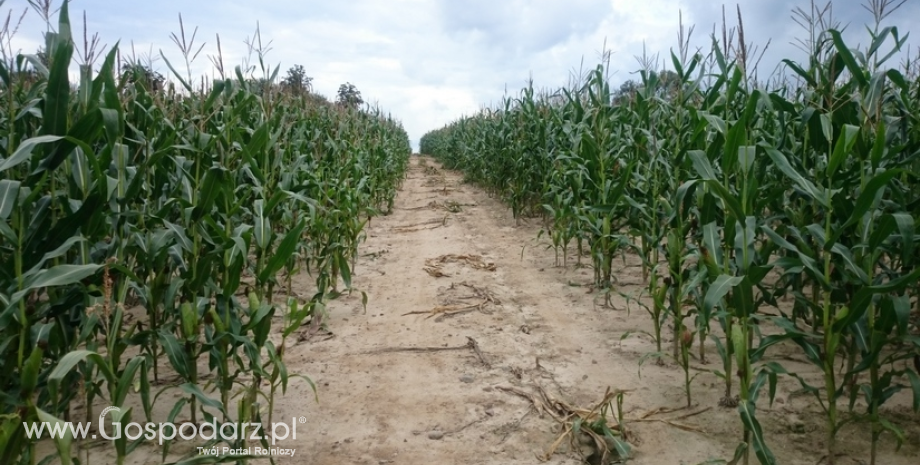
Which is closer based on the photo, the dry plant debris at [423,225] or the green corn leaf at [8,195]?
the green corn leaf at [8,195]

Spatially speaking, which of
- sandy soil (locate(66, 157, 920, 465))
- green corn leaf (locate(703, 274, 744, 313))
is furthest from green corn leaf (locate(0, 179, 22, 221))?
green corn leaf (locate(703, 274, 744, 313))

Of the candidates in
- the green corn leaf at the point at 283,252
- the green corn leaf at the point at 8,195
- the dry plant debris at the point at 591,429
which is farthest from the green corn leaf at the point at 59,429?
the dry plant debris at the point at 591,429

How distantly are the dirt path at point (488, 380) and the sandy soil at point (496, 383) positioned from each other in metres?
0.01

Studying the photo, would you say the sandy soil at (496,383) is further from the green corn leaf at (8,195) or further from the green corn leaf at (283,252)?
the green corn leaf at (8,195)

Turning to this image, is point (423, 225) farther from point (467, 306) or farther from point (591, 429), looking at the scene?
point (591, 429)

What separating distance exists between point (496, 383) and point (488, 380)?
7cm

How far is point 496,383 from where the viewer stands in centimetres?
369

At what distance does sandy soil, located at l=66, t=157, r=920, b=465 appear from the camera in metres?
2.90

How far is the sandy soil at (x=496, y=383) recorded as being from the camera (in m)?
2.90

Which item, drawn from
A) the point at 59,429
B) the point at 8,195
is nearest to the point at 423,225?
the point at 8,195

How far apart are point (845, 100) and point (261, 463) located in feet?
11.7

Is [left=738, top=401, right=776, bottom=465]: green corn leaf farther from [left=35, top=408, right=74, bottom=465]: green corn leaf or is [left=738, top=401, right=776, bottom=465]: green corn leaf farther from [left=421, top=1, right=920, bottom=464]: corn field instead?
[left=35, top=408, right=74, bottom=465]: green corn leaf

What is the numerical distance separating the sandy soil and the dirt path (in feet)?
0.03

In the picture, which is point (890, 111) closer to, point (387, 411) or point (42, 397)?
point (387, 411)
